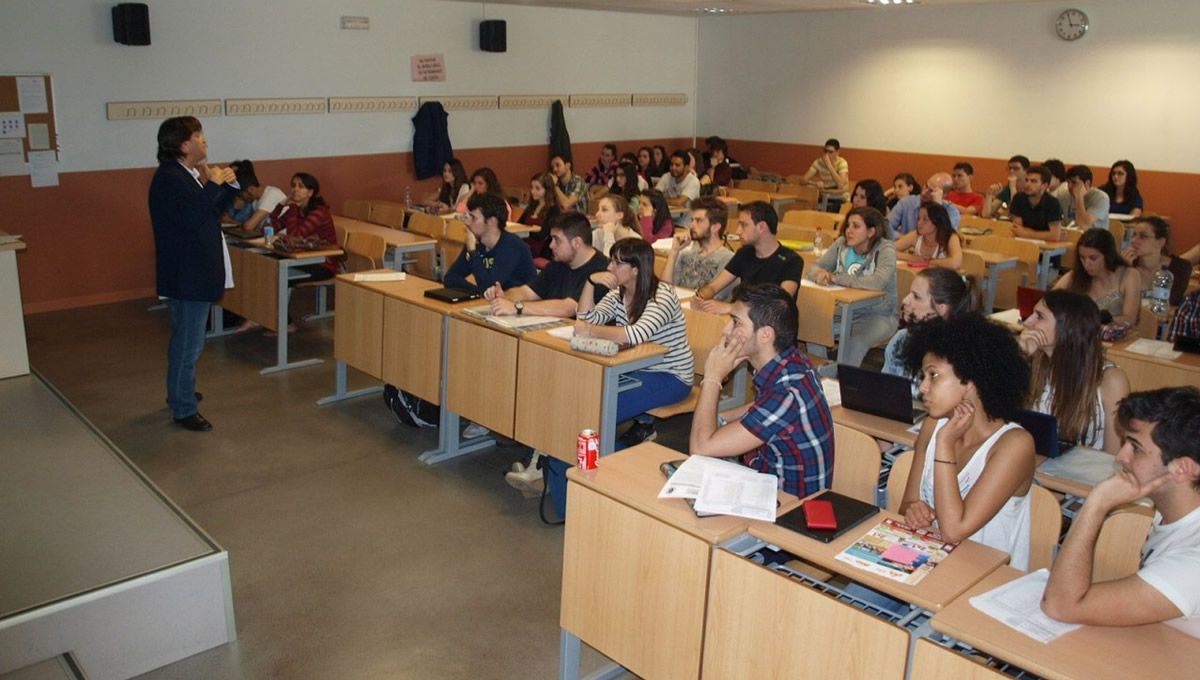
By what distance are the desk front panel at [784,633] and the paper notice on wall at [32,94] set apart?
7.66 meters

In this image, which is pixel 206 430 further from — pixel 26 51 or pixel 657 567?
pixel 26 51

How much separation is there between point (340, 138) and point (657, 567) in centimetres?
826

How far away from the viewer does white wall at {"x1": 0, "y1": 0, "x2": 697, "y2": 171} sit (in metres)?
8.29

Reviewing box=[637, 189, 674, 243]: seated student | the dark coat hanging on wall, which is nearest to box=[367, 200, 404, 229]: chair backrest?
the dark coat hanging on wall

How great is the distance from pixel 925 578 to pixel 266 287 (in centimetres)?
567

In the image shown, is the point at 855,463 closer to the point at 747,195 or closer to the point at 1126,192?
the point at 747,195

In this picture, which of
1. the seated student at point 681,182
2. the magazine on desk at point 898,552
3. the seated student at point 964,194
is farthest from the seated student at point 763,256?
the seated student at point 964,194

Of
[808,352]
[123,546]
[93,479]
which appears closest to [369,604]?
[123,546]

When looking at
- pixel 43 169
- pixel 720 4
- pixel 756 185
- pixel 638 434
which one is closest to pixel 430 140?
pixel 720 4

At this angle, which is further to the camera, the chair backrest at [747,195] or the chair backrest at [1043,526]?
the chair backrest at [747,195]

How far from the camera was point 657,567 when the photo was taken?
2.90 m

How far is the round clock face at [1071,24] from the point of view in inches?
418

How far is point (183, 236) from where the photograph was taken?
540 centimetres

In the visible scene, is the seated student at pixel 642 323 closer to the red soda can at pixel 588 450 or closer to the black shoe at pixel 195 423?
the red soda can at pixel 588 450
